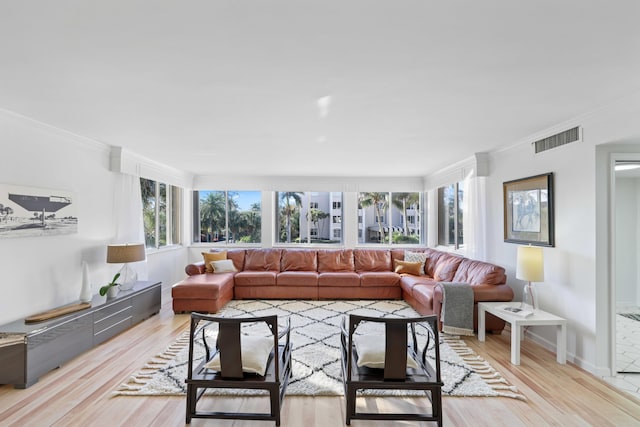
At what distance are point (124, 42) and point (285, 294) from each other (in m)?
4.76

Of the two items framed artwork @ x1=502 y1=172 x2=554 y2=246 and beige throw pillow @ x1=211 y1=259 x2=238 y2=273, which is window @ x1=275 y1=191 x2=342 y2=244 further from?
framed artwork @ x1=502 y1=172 x2=554 y2=246

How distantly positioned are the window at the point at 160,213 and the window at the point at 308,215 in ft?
7.25

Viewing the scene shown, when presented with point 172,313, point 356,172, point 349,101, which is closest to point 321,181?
point 356,172

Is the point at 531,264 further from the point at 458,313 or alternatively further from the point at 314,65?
the point at 314,65

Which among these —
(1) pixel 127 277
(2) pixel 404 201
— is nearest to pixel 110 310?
(1) pixel 127 277

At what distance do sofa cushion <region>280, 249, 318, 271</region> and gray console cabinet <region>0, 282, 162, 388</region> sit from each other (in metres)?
2.77

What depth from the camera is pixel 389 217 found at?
7.89 meters

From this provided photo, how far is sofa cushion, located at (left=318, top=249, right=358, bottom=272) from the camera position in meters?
6.60

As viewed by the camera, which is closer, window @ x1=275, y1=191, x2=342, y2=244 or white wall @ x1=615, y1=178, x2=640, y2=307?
white wall @ x1=615, y1=178, x2=640, y2=307

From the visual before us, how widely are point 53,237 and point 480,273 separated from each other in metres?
5.02

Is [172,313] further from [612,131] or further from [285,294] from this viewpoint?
[612,131]

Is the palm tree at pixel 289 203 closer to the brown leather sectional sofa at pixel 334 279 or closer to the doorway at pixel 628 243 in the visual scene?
the brown leather sectional sofa at pixel 334 279

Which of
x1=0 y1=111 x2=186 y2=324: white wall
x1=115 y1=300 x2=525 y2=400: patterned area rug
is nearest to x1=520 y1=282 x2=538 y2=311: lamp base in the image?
x1=115 y1=300 x2=525 y2=400: patterned area rug

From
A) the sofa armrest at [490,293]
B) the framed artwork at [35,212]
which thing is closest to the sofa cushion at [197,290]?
the framed artwork at [35,212]
